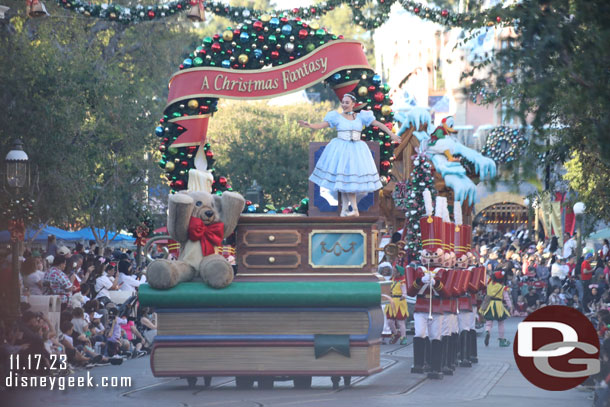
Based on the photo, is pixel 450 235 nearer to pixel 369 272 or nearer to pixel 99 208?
pixel 369 272

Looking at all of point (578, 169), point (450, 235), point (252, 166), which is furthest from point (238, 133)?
point (450, 235)

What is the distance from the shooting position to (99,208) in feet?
108

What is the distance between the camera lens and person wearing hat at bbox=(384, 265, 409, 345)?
22406 millimetres

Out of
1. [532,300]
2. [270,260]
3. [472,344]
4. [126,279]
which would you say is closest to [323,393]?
[270,260]

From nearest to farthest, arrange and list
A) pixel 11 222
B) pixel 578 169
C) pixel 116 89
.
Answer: pixel 11 222 < pixel 578 169 < pixel 116 89

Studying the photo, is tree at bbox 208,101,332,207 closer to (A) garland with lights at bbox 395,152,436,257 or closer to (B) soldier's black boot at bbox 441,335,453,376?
(A) garland with lights at bbox 395,152,436,257

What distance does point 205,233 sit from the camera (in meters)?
14.9

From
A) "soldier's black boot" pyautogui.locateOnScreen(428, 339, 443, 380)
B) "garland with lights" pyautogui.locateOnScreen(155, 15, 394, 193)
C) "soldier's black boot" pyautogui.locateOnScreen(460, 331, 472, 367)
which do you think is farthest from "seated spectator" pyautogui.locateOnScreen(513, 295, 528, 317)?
"soldier's black boot" pyautogui.locateOnScreen(428, 339, 443, 380)

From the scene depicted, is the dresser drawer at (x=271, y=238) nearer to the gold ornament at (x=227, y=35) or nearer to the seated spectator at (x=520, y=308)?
the gold ornament at (x=227, y=35)

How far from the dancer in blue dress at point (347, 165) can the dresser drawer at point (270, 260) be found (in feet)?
3.48

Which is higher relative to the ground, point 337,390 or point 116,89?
point 116,89

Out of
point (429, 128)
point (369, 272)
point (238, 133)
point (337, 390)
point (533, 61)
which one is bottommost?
point (337, 390)

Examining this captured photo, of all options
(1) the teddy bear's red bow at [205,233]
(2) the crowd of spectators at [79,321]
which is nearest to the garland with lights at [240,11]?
(2) the crowd of spectators at [79,321]

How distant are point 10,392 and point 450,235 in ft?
23.5
